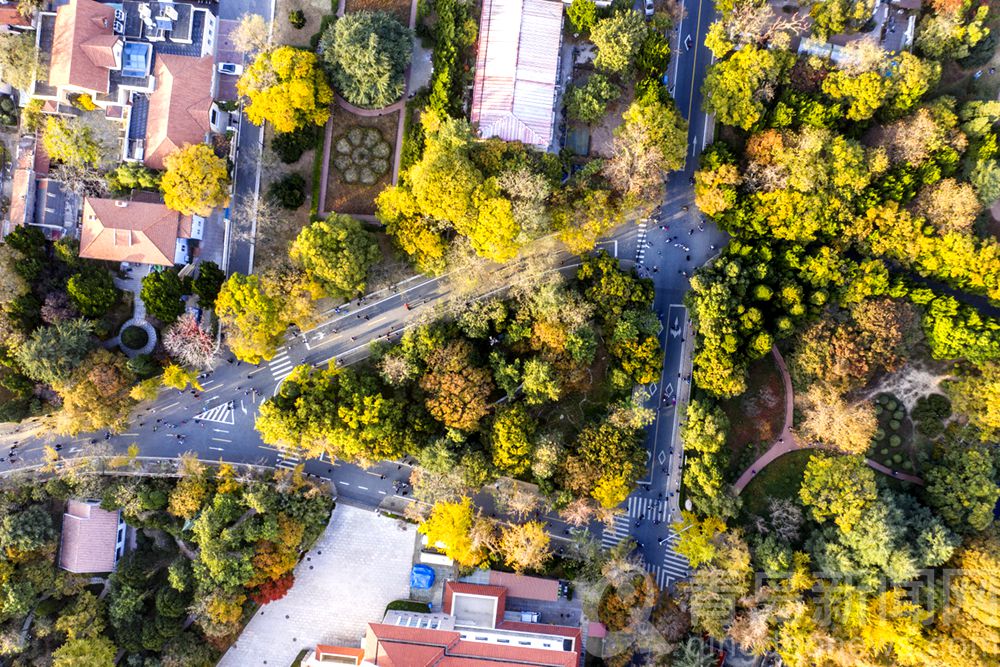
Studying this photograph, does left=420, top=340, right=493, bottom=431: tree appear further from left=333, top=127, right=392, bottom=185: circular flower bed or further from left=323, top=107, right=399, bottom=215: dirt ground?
left=333, top=127, right=392, bottom=185: circular flower bed

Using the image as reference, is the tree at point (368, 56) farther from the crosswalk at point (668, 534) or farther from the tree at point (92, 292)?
the crosswalk at point (668, 534)

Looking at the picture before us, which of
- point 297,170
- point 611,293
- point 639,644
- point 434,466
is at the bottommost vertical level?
point 639,644

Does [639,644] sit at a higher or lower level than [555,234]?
lower

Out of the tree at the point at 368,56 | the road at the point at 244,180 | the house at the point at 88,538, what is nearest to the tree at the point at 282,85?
the tree at the point at 368,56

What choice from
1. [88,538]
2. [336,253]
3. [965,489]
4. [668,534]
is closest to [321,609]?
[88,538]

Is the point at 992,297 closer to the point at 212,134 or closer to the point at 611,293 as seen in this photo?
the point at 611,293

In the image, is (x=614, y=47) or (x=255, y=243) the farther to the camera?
(x=255, y=243)

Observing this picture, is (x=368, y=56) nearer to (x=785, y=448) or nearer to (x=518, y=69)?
(x=518, y=69)

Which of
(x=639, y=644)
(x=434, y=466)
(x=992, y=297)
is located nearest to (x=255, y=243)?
(x=434, y=466)
